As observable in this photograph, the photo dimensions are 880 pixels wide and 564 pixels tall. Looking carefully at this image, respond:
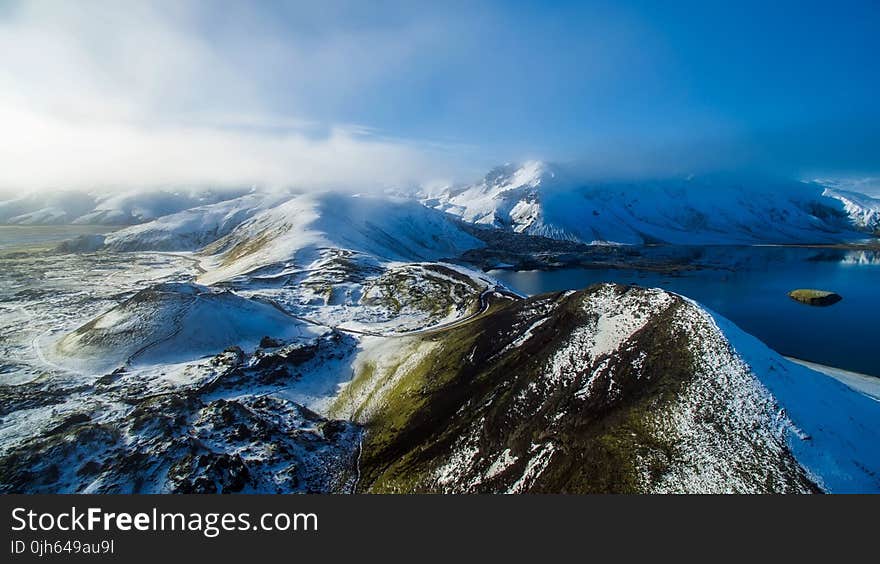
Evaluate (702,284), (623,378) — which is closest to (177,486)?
(623,378)

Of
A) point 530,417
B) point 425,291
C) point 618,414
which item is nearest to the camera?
point 618,414

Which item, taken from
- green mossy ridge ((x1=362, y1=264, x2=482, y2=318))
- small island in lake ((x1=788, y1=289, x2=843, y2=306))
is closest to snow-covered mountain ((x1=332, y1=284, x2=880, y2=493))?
green mossy ridge ((x1=362, y1=264, x2=482, y2=318))

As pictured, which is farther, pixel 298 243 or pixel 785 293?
pixel 298 243

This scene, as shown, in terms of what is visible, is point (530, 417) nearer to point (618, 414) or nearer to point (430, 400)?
point (618, 414)

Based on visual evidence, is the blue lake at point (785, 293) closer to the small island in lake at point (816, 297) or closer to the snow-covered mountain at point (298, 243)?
the small island in lake at point (816, 297)

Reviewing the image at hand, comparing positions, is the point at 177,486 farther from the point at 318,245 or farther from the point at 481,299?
the point at 318,245

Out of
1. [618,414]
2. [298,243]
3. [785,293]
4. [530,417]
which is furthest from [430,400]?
[785,293]

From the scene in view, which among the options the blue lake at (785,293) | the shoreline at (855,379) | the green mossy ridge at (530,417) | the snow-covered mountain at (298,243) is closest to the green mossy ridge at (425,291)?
the green mossy ridge at (530,417)
